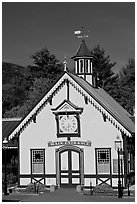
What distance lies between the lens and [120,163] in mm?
22453

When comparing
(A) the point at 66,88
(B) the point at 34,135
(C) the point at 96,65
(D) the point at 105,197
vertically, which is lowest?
(D) the point at 105,197

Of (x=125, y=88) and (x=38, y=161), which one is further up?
(x=125, y=88)

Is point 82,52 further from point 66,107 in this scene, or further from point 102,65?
point 102,65

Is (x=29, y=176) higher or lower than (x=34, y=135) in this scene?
lower

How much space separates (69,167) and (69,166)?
2.3 inches

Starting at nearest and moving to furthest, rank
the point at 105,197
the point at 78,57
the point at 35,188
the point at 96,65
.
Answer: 1. the point at 105,197
2. the point at 35,188
3. the point at 78,57
4. the point at 96,65

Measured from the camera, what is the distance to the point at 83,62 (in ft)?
88.6

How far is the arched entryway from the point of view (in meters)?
22.7

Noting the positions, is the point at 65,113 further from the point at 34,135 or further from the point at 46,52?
the point at 46,52

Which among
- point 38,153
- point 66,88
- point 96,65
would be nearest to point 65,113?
point 66,88

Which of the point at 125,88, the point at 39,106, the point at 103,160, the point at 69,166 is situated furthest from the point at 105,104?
the point at 125,88

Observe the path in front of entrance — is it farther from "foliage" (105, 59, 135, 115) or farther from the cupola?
"foliage" (105, 59, 135, 115)

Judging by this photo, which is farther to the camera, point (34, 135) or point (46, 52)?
point (46, 52)

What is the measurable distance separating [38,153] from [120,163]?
4.86m
